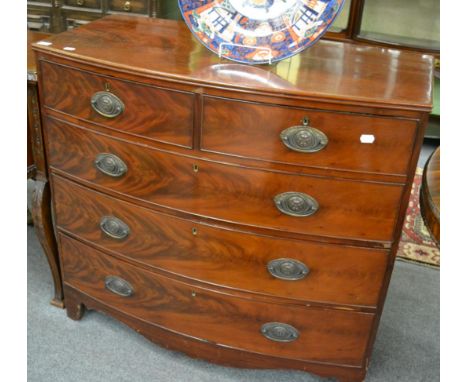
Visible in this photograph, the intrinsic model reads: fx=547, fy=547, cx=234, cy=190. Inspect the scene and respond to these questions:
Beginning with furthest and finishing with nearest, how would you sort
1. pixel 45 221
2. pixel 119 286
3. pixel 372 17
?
1. pixel 372 17
2. pixel 45 221
3. pixel 119 286

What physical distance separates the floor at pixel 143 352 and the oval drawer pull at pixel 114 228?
1.51 ft

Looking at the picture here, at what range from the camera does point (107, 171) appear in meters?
1.54

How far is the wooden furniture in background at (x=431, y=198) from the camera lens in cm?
97

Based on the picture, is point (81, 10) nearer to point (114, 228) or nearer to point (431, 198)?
point (114, 228)

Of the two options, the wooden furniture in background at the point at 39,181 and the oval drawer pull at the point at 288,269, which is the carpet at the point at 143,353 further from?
the oval drawer pull at the point at 288,269

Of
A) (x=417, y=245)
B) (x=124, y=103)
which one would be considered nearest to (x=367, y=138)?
(x=124, y=103)

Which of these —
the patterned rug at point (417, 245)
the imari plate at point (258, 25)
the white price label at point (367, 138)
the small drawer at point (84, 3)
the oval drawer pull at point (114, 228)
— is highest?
the imari plate at point (258, 25)

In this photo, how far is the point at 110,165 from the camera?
1.53m

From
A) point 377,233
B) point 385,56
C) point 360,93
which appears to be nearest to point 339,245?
point 377,233

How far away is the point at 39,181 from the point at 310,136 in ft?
3.20

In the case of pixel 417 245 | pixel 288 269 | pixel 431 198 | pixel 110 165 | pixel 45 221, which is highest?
pixel 431 198

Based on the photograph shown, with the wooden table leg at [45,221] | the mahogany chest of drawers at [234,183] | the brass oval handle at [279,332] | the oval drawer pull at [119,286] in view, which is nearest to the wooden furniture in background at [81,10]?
the mahogany chest of drawers at [234,183]

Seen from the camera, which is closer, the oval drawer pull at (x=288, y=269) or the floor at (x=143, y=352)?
the oval drawer pull at (x=288, y=269)
